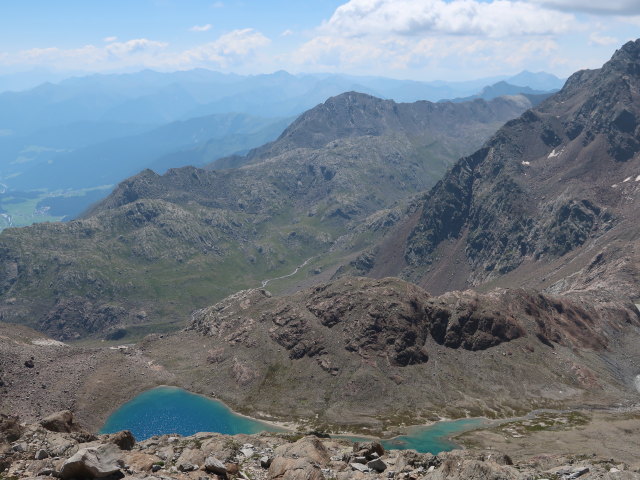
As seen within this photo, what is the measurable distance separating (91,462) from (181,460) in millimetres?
22134

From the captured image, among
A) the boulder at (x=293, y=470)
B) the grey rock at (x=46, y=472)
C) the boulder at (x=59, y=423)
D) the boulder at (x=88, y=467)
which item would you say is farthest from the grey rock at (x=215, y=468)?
the boulder at (x=59, y=423)

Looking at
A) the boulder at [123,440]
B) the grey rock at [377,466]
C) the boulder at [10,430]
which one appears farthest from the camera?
the boulder at [123,440]

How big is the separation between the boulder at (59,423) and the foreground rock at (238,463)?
3.37 meters

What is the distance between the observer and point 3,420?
85.3 meters

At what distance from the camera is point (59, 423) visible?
94.4 meters

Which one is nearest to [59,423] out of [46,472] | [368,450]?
[46,472]

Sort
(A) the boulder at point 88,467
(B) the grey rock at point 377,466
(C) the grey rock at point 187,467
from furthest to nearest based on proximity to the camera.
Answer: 1. (B) the grey rock at point 377,466
2. (C) the grey rock at point 187,467
3. (A) the boulder at point 88,467

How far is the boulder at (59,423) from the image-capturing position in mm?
92800

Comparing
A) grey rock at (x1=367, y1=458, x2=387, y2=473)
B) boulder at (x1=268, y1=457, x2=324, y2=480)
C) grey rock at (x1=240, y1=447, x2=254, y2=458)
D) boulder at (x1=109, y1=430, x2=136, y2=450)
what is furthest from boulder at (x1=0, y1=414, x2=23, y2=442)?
grey rock at (x1=367, y1=458, x2=387, y2=473)

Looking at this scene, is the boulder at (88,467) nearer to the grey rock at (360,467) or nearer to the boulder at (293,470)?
the boulder at (293,470)

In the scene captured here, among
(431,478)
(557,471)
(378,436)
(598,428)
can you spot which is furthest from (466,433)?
(431,478)

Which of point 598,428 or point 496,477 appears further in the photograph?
point 598,428

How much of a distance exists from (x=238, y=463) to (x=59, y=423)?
34.9m

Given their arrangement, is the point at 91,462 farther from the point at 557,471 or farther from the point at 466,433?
the point at 466,433
